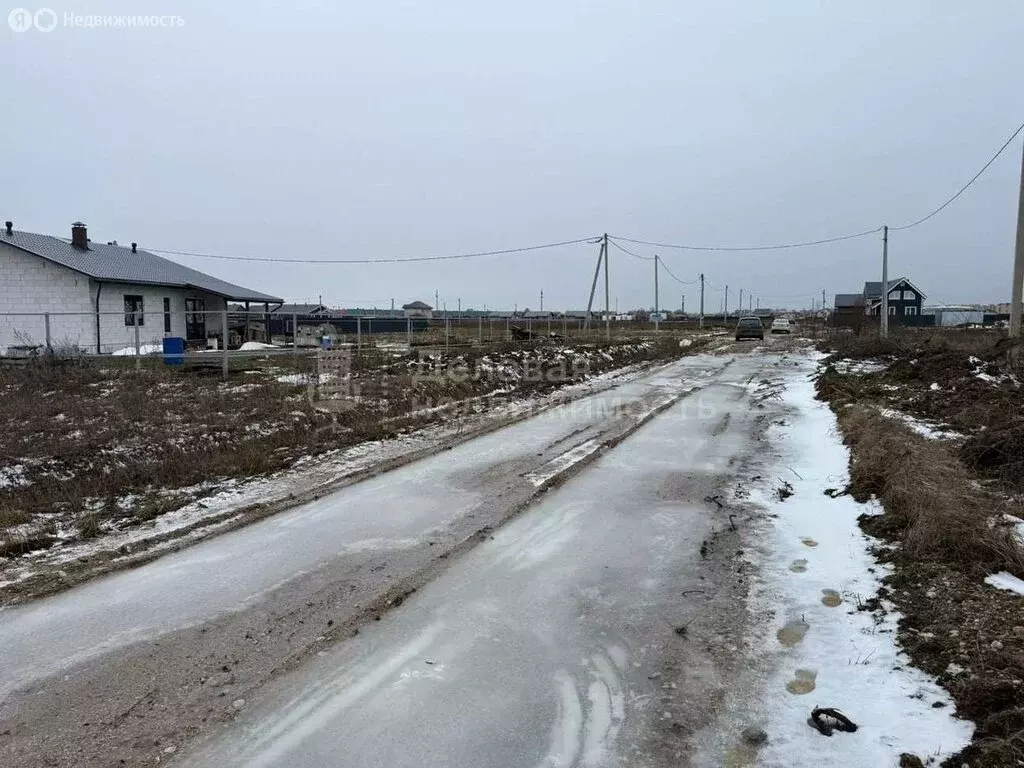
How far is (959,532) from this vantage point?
16.0 ft

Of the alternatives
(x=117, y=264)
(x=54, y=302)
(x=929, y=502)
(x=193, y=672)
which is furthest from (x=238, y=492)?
(x=117, y=264)

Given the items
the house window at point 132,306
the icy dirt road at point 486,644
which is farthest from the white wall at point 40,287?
the icy dirt road at point 486,644

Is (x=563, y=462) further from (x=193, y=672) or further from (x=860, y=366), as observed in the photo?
(x=860, y=366)

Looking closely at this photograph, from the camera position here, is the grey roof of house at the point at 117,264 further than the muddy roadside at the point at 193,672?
Yes

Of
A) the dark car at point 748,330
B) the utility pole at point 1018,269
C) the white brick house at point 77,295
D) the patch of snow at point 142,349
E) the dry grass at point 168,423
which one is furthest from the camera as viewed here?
the dark car at point 748,330

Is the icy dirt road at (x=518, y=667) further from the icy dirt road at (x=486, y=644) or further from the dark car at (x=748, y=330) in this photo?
the dark car at (x=748, y=330)

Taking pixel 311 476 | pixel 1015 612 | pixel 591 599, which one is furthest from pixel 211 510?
pixel 1015 612

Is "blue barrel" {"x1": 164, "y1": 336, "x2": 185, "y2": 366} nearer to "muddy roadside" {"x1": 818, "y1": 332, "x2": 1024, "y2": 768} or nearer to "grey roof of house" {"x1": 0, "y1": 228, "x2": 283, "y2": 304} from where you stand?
"grey roof of house" {"x1": 0, "y1": 228, "x2": 283, "y2": 304}

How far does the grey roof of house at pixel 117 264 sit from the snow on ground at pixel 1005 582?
2637 centimetres

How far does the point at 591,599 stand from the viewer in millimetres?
4559

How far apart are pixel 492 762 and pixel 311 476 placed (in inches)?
216

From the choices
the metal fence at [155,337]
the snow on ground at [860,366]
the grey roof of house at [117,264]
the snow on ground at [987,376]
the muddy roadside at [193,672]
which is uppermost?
the grey roof of house at [117,264]

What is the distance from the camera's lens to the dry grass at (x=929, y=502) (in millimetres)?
4672

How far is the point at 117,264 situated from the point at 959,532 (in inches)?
1161
